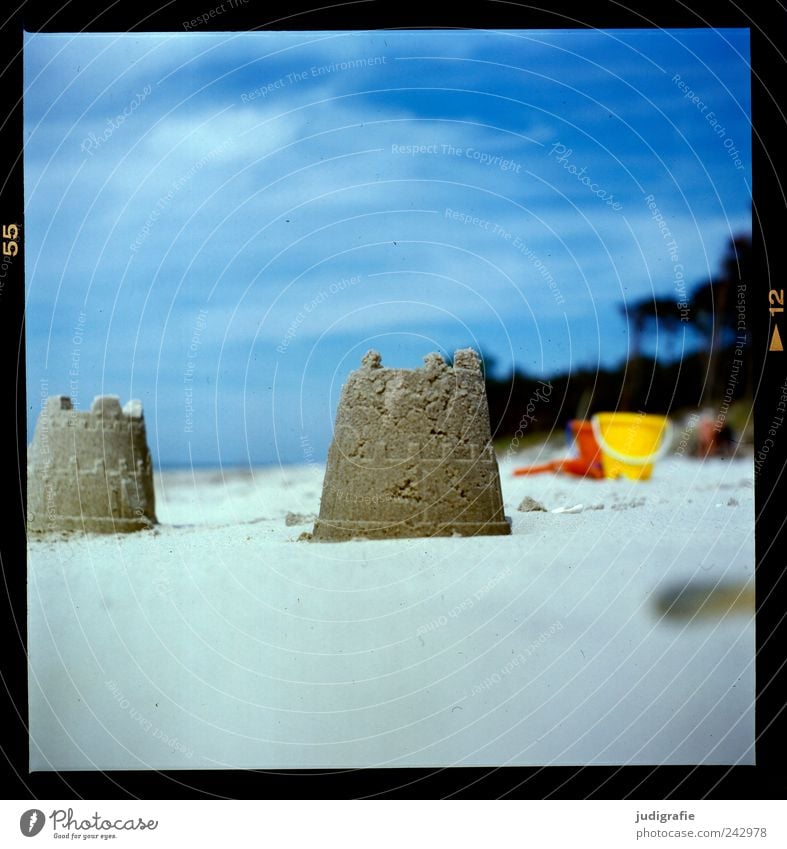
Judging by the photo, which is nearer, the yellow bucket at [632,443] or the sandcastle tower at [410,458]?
the sandcastle tower at [410,458]

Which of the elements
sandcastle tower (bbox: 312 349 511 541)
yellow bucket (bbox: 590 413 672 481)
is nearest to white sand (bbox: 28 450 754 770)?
sandcastle tower (bbox: 312 349 511 541)

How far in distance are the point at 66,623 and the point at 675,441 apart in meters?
7.96

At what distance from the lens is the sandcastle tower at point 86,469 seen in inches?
352

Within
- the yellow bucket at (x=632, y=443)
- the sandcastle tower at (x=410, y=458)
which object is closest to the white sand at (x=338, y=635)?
the sandcastle tower at (x=410, y=458)

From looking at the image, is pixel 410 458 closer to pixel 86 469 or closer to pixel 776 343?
pixel 776 343

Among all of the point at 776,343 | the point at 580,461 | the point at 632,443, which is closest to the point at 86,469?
the point at 776,343

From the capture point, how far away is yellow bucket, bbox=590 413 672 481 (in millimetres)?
12166

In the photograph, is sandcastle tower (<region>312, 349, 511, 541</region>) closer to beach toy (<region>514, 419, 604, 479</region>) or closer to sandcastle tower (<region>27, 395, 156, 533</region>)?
sandcastle tower (<region>27, 395, 156, 533</region>)

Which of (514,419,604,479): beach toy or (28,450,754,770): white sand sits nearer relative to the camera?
(28,450,754,770): white sand

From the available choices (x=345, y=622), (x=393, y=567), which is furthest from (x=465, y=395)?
(x=345, y=622)

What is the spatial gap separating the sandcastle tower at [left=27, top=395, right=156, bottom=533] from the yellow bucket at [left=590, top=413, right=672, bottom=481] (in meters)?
5.82

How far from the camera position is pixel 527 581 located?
696 centimetres

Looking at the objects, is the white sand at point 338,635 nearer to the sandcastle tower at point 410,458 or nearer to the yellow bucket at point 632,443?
the sandcastle tower at point 410,458

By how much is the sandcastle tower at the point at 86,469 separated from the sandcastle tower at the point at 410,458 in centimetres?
256
